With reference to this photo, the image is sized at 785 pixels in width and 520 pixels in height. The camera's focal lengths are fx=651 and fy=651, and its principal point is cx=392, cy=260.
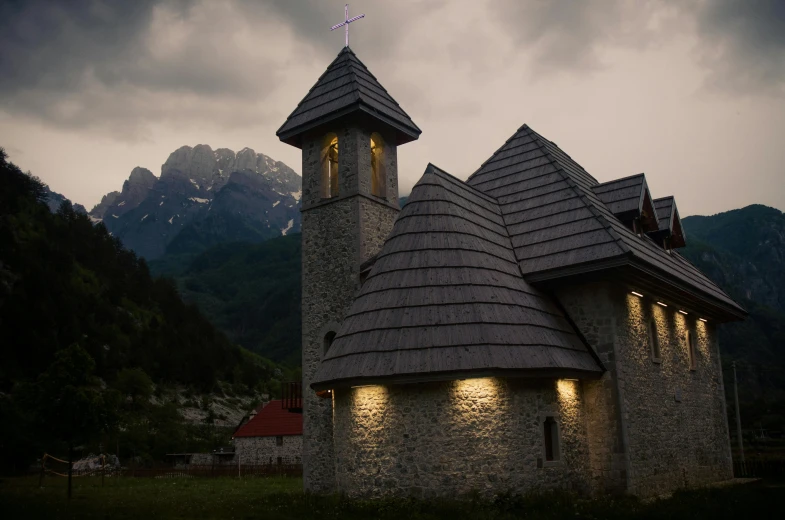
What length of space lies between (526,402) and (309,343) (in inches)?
304

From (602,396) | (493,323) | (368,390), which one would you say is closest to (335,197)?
(368,390)

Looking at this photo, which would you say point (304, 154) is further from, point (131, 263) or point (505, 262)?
point (131, 263)

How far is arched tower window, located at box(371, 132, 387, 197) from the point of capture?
20328 mm

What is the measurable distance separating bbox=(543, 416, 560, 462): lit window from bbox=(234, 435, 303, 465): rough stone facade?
24.4m

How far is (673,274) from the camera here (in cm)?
1675

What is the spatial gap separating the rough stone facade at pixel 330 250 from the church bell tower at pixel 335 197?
3 cm

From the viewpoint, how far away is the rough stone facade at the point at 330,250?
18.0m

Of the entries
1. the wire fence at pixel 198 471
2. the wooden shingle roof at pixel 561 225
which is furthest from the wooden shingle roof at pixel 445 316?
the wire fence at pixel 198 471

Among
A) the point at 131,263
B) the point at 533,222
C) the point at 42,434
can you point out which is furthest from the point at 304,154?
the point at 131,263

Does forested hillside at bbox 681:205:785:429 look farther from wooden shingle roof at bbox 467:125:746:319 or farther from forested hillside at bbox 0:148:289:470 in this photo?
forested hillside at bbox 0:148:289:470

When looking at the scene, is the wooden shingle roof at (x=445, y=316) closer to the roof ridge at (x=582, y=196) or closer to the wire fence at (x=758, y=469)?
the roof ridge at (x=582, y=196)

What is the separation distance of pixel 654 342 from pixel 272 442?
25.0m

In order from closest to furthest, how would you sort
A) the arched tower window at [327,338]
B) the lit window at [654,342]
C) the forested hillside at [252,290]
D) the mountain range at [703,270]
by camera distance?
1. the lit window at [654,342]
2. the arched tower window at [327,338]
3. the mountain range at [703,270]
4. the forested hillside at [252,290]

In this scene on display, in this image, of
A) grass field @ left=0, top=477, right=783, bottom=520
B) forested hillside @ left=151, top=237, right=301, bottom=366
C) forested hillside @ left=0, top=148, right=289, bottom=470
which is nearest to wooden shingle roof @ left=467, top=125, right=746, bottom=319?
grass field @ left=0, top=477, right=783, bottom=520
